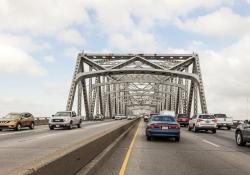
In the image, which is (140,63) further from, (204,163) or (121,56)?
(204,163)

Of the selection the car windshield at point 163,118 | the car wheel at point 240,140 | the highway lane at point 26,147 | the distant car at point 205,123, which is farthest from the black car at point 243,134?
the distant car at point 205,123

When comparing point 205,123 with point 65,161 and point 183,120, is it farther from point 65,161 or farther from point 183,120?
point 65,161

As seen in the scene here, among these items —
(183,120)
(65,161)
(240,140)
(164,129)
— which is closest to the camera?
(65,161)

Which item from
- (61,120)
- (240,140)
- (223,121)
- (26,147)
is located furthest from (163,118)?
(223,121)

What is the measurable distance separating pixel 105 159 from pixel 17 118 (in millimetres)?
23523

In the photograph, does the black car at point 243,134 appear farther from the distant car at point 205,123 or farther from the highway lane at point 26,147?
the distant car at point 205,123

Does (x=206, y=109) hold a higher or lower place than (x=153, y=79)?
lower

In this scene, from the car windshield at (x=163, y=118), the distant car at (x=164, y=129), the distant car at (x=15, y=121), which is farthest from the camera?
the distant car at (x=15, y=121)

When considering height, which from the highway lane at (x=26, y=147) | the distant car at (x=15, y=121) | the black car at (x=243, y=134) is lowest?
the highway lane at (x=26, y=147)

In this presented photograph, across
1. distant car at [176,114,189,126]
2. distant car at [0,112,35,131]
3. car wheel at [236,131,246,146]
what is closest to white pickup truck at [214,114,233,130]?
distant car at [176,114,189,126]

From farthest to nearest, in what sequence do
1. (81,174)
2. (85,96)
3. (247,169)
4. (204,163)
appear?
(85,96)
(204,163)
(247,169)
(81,174)

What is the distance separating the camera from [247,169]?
11.2 m

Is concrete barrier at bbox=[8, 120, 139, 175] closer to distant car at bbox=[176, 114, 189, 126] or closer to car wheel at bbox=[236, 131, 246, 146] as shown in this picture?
car wheel at bbox=[236, 131, 246, 146]

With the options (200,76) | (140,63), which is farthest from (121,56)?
(200,76)
